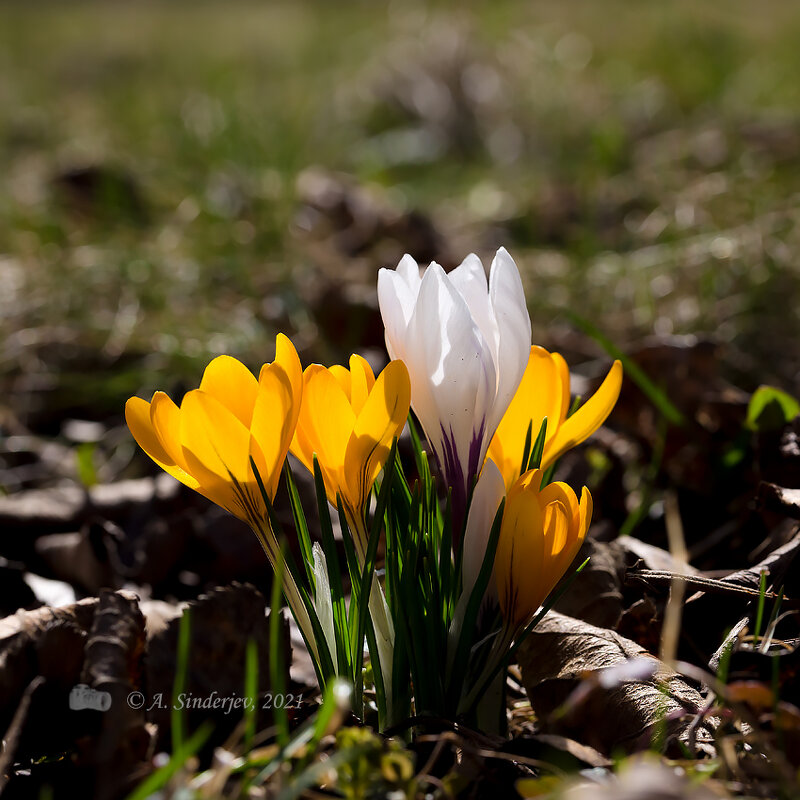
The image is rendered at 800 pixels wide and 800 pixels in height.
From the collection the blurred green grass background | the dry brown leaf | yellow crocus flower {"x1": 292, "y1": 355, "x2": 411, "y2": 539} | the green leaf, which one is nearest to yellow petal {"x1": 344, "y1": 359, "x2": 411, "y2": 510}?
yellow crocus flower {"x1": 292, "y1": 355, "x2": 411, "y2": 539}

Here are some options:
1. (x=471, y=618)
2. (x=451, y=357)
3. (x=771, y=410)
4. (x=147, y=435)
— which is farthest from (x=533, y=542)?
(x=771, y=410)

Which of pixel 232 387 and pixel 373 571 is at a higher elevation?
pixel 232 387

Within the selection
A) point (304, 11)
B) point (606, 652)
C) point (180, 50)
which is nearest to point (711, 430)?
point (606, 652)

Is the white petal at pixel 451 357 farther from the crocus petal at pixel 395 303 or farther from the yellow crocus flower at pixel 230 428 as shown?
the yellow crocus flower at pixel 230 428

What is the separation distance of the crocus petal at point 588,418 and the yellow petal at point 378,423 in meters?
0.25

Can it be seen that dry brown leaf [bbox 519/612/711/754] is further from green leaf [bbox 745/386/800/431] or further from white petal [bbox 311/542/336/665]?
green leaf [bbox 745/386/800/431]

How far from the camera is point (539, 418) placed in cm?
123

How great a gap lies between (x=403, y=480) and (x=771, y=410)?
915 millimetres

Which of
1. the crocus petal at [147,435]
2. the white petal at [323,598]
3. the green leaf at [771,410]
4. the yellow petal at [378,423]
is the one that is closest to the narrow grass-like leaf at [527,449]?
the yellow petal at [378,423]

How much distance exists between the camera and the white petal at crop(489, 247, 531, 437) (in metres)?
1.11

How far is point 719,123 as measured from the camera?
16.1ft

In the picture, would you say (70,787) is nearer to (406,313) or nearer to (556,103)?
(406,313)

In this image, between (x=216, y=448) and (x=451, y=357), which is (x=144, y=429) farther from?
(x=451, y=357)

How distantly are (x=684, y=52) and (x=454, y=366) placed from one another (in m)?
5.88
